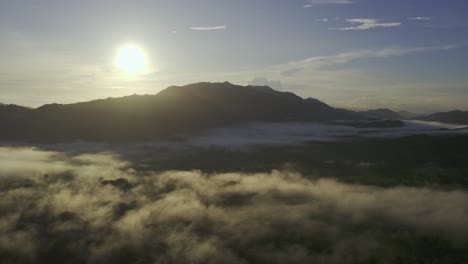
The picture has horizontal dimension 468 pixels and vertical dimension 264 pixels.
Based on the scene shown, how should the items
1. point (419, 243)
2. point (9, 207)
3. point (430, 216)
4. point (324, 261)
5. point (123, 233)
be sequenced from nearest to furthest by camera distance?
point (324, 261) → point (419, 243) → point (123, 233) → point (430, 216) → point (9, 207)

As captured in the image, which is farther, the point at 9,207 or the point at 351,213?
the point at 9,207

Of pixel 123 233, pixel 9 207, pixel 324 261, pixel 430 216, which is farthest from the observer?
Result: pixel 9 207

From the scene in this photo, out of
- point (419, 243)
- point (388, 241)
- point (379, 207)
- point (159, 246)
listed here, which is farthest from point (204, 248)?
point (379, 207)

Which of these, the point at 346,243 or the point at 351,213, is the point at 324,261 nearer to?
the point at 346,243

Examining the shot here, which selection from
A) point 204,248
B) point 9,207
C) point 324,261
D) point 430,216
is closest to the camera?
point 324,261

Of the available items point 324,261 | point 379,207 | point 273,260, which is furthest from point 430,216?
point 273,260

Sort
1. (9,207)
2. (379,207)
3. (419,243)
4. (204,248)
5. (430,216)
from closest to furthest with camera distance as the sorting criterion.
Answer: (204,248) → (419,243) → (430,216) → (379,207) → (9,207)

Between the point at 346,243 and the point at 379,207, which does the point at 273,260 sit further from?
the point at 379,207

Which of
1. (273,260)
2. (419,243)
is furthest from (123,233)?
(419,243)

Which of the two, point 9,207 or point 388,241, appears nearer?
point 388,241
